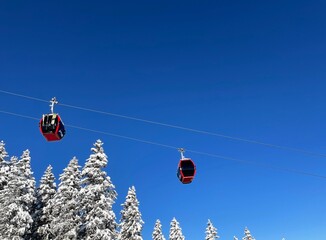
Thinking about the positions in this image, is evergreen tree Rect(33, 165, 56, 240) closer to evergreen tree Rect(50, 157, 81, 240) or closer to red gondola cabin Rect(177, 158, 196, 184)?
evergreen tree Rect(50, 157, 81, 240)

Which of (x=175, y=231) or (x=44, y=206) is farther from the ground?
(x=175, y=231)

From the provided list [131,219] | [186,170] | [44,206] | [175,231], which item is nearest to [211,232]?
[175,231]

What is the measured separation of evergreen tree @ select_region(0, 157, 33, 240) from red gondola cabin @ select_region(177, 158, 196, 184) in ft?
72.0

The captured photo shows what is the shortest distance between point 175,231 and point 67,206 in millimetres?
29482

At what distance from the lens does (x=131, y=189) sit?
45.7 meters

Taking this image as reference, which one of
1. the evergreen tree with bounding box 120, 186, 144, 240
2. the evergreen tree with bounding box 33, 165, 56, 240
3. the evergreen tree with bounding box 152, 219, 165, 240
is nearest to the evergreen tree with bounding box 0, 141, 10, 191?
the evergreen tree with bounding box 33, 165, 56, 240

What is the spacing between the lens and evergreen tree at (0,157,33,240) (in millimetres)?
36844

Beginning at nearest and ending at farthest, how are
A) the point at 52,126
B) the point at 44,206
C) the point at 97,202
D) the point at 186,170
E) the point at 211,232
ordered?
the point at 52,126 → the point at 186,170 → the point at 97,202 → the point at 44,206 → the point at 211,232

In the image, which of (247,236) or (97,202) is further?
(247,236)

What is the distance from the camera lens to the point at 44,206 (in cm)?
4181

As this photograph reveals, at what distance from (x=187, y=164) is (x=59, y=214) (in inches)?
850

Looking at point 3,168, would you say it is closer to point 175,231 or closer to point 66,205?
point 66,205

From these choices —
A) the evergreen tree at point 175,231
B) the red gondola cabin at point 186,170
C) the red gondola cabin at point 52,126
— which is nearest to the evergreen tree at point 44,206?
the red gondola cabin at point 52,126

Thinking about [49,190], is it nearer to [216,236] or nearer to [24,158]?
[24,158]
